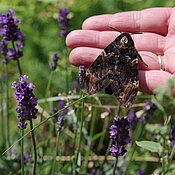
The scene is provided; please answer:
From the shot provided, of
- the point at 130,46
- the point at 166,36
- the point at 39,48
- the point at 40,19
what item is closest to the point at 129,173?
the point at 166,36

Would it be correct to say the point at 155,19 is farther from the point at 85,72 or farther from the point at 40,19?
the point at 40,19

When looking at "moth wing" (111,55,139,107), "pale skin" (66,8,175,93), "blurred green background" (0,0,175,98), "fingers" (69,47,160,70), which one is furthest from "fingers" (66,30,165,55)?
"blurred green background" (0,0,175,98)

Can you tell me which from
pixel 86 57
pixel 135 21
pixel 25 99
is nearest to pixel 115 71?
pixel 86 57

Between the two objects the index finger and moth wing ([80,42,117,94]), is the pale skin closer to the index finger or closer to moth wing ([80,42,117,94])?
the index finger

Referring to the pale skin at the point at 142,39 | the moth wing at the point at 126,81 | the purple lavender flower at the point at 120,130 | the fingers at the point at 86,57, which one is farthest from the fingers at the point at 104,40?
the purple lavender flower at the point at 120,130

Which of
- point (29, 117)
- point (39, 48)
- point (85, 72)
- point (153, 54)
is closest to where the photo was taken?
point (29, 117)

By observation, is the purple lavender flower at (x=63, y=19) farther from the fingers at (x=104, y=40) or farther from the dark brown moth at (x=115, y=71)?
the dark brown moth at (x=115, y=71)

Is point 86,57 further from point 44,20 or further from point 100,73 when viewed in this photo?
point 44,20
